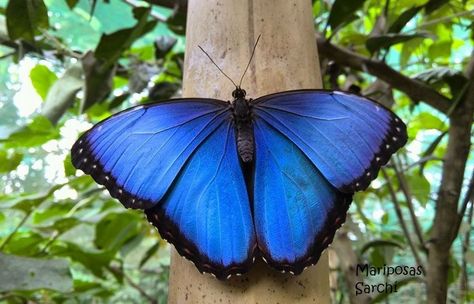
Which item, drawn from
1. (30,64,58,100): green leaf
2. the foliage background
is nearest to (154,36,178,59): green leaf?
the foliage background

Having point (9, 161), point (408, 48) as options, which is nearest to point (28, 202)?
point (9, 161)

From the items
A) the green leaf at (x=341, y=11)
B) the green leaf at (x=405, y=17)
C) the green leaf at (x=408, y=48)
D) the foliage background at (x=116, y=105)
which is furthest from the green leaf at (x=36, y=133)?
the green leaf at (x=408, y=48)

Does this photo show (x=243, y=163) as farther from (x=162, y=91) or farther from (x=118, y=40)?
(x=162, y=91)

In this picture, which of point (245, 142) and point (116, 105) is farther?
point (116, 105)

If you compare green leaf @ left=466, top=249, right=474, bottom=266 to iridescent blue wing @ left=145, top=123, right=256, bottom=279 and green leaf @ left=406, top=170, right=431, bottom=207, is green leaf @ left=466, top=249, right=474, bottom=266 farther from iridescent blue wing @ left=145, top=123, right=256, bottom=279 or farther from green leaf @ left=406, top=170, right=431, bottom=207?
iridescent blue wing @ left=145, top=123, right=256, bottom=279

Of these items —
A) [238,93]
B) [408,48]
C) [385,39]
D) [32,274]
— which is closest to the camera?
[238,93]
